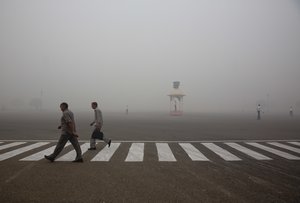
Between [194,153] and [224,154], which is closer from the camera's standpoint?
[224,154]

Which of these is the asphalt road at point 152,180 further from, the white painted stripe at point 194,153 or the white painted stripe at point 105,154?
the white painted stripe at point 194,153

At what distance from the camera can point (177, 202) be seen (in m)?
4.38

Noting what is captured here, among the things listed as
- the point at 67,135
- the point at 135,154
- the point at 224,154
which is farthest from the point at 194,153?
the point at 67,135

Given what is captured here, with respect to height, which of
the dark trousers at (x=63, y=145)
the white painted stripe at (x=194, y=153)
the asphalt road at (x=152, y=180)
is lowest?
the asphalt road at (x=152, y=180)

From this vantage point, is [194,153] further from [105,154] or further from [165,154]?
[105,154]

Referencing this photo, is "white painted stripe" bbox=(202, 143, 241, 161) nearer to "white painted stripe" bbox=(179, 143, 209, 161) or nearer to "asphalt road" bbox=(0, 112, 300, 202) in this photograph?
"asphalt road" bbox=(0, 112, 300, 202)

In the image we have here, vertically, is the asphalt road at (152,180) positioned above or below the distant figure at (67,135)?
below

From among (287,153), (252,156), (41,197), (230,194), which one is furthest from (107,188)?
(287,153)

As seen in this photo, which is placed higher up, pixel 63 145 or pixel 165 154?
pixel 63 145

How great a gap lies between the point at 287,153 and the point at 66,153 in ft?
26.8

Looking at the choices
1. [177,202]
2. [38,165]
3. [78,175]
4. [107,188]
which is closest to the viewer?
[177,202]

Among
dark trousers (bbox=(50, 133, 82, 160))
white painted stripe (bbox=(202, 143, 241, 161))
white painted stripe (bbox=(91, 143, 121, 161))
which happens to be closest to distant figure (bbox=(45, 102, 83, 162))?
dark trousers (bbox=(50, 133, 82, 160))

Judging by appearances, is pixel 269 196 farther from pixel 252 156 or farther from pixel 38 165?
pixel 38 165

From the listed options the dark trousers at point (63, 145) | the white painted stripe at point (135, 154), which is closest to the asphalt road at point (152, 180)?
the white painted stripe at point (135, 154)
